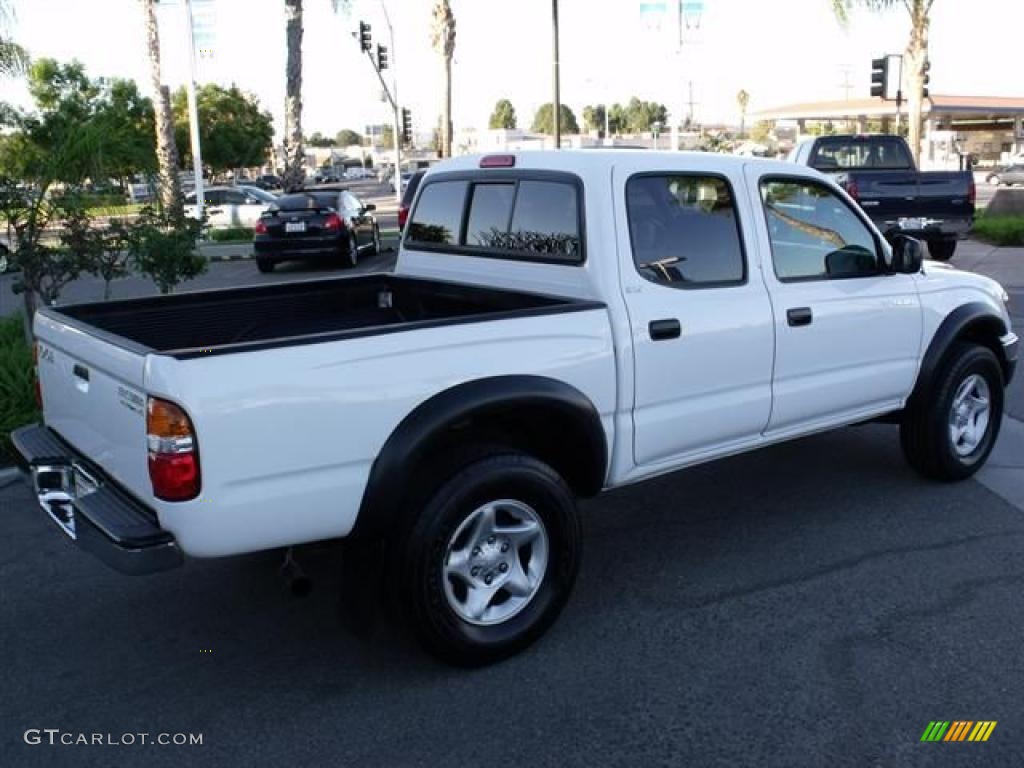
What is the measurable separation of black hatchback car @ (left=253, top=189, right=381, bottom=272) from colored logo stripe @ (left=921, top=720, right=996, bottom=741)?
15.9 meters

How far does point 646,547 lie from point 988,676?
1717 millimetres

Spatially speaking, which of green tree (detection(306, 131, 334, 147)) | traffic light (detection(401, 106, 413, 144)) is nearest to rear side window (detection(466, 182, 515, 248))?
traffic light (detection(401, 106, 413, 144))

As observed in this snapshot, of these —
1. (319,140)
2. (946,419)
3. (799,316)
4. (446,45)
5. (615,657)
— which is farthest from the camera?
(319,140)

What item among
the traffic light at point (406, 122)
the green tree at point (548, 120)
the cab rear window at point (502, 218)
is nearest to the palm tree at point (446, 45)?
the traffic light at point (406, 122)

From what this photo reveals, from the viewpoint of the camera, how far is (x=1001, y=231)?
18.6 meters

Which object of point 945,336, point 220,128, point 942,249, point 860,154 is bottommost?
point 942,249

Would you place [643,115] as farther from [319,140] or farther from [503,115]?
[319,140]

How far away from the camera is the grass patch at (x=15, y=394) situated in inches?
257

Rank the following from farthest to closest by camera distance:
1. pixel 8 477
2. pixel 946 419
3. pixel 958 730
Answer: pixel 8 477 → pixel 946 419 → pixel 958 730

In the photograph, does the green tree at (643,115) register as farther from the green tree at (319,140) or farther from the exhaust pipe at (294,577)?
the exhaust pipe at (294,577)

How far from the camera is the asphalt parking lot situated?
3.31 meters

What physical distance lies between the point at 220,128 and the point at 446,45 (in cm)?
3374

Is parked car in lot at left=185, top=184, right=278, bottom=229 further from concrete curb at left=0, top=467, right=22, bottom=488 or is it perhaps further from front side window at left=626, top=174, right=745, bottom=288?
front side window at left=626, top=174, right=745, bottom=288

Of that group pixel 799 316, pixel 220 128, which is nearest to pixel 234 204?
pixel 799 316
